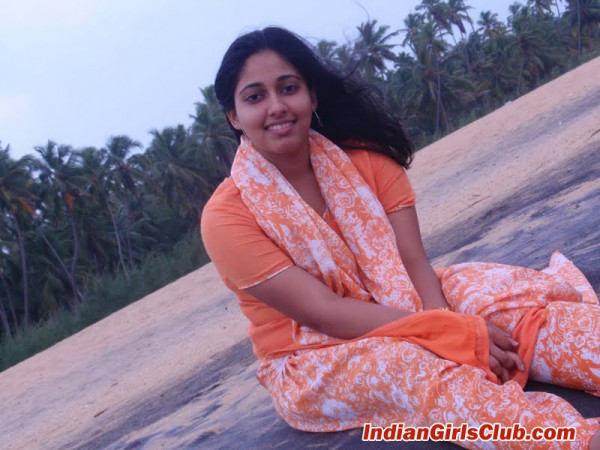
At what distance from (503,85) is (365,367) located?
153 feet

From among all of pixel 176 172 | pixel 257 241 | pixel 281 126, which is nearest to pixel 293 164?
pixel 281 126

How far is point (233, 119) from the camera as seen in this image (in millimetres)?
2689

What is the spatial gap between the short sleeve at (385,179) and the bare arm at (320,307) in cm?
51

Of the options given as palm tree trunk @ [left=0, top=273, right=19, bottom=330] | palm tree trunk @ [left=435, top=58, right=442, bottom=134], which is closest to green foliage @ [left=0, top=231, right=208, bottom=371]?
palm tree trunk @ [left=0, top=273, right=19, bottom=330]

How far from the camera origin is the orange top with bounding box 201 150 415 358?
2381 millimetres

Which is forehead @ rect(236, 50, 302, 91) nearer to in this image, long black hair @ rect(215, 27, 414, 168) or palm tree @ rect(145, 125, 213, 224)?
long black hair @ rect(215, 27, 414, 168)

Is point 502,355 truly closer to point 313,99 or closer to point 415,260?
point 415,260


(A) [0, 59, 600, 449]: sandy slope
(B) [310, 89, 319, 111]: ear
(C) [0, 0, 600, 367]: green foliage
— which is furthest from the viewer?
(C) [0, 0, 600, 367]: green foliage

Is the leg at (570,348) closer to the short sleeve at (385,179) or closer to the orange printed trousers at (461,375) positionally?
the orange printed trousers at (461,375)

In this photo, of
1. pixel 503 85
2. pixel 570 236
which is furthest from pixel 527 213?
pixel 503 85

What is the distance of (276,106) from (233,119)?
1.02 ft

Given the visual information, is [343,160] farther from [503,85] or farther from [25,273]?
[503,85]

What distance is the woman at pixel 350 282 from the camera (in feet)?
6.91

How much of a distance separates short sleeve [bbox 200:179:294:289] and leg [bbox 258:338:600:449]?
33 centimetres
